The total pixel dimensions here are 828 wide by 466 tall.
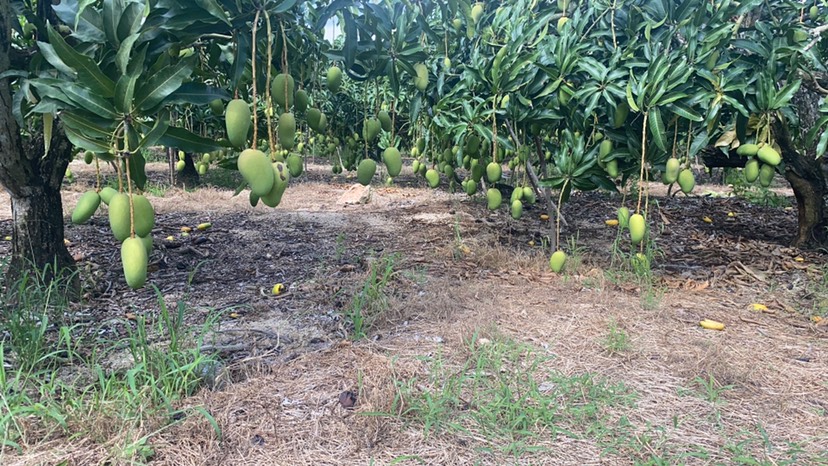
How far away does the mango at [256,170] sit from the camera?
44.6 inches

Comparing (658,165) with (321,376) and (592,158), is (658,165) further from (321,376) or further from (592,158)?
(321,376)

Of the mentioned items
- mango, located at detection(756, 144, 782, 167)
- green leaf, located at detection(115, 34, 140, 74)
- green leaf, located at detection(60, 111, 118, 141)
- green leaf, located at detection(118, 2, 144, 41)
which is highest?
green leaf, located at detection(118, 2, 144, 41)

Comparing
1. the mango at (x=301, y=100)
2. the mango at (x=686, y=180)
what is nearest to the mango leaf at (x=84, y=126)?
the mango at (x=301, y=100)

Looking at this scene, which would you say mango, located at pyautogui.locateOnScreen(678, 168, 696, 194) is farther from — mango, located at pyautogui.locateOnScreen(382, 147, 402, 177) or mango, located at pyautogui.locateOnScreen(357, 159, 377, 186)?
mango, located at pyautogui.locateOnScreen(357, 159, 377, 186)

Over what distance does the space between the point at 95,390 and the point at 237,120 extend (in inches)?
40.3

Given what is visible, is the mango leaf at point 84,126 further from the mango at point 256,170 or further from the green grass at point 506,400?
the green grass at point 506,400

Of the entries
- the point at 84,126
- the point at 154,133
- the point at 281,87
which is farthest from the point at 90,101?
the point at 281,87

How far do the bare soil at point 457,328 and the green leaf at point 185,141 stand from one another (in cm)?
81

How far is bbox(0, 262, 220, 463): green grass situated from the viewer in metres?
1.54

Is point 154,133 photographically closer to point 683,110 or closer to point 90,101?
point 90,101

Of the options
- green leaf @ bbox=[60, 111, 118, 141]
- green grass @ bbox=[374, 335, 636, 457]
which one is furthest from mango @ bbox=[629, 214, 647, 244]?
green leaf @ bbox=[60, 111, 118, 141]

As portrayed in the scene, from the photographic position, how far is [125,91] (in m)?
1.15

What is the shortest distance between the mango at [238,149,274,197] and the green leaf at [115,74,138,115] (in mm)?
248

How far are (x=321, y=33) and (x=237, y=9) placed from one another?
342mm
